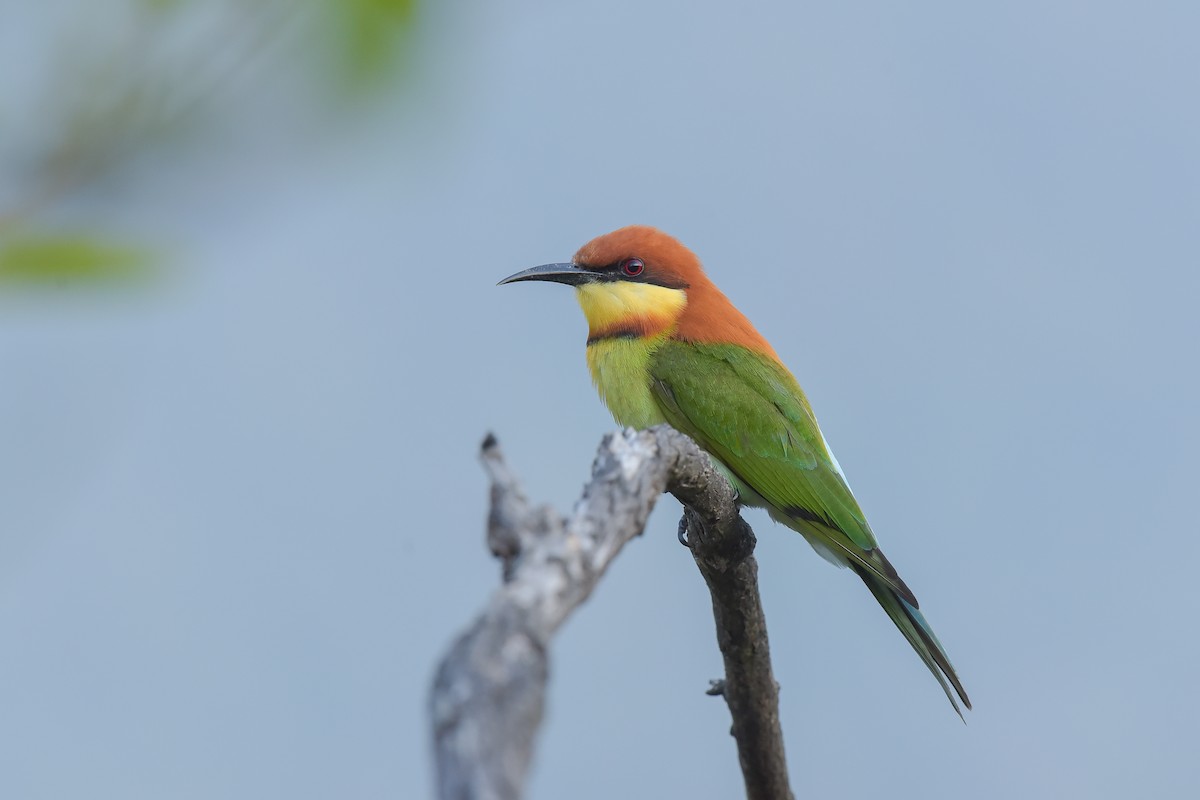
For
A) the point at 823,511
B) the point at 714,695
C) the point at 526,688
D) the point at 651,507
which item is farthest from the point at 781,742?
the point at 526,688

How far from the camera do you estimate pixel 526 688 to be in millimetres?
683

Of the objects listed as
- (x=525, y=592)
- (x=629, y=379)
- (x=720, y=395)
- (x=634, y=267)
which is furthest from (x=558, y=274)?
(x=525, y=592)

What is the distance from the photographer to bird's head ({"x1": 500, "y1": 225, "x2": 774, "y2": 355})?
2.53 metres

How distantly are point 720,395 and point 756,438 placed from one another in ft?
0.37

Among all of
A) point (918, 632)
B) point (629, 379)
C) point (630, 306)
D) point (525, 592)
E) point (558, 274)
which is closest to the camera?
point (525, 592)

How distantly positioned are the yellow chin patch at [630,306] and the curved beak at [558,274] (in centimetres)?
2

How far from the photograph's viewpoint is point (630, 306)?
2.56 meters

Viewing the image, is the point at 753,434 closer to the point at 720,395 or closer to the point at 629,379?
the point at 720,395

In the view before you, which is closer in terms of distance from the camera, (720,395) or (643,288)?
(720,395)

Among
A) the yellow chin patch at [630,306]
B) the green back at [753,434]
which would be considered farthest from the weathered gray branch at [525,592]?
the yellow chin patch at [630,306]

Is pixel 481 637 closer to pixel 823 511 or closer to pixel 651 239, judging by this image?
pixel 823 511

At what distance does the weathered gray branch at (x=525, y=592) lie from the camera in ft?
1.99

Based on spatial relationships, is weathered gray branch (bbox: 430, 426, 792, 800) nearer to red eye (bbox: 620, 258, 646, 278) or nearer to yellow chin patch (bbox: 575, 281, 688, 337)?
yellow chin patch (bbox: 575, 281, 688, 337)

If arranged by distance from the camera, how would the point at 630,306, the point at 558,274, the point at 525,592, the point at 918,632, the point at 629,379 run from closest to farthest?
the point at 525,592 → the point at 918,632 → the point at 629,379 → the point at 630,306 → the point at 558,274
